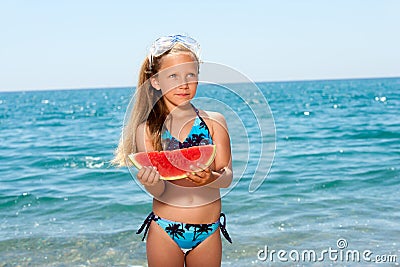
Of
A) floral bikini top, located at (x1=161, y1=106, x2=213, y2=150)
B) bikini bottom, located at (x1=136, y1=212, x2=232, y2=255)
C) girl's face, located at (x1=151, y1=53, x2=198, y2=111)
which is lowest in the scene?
bikini bottom, located at (x1=136, y1=212, x2=232, y2=255)

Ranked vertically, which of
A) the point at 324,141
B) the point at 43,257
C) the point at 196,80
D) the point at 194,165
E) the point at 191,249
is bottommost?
the point at 324,141

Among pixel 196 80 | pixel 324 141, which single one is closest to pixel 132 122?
pixel 196 80

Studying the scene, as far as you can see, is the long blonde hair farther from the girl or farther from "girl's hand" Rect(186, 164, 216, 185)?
"girl's hand" Rect(186, 164, 216, 185)

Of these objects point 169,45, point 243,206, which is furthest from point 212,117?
point 243,206

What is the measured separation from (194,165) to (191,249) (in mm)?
708

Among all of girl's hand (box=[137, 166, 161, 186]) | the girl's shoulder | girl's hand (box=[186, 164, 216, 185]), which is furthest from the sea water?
girl's hand (box=[137, 166, 161, 186])

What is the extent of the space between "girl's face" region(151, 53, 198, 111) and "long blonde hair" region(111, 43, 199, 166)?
0.16 feet

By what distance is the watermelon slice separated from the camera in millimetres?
2775

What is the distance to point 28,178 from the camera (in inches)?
493

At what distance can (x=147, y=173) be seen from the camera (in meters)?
2.70

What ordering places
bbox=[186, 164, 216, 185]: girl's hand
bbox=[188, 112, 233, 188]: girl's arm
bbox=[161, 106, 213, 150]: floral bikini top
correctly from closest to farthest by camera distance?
bbox=[186, 164, 216, 185]: girl's hand → bbox=[188, 112, 233, 188]: girl's arm → bbox=[161, 106, 213, 150]: floral bikini top

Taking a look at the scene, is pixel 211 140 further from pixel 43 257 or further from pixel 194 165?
pixel 43 257

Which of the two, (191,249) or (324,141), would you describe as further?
(324,141)

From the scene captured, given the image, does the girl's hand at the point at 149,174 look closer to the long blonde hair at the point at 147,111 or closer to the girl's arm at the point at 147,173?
the girl's arm at the point at 147,173
